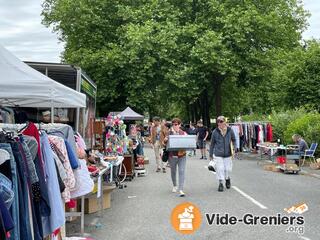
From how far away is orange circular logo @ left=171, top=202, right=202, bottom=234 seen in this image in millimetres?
8711

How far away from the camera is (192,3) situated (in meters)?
38.2

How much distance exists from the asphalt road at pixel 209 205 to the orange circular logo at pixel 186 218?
0.11 m

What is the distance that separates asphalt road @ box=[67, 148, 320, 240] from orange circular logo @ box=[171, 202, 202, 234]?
0.36 ft

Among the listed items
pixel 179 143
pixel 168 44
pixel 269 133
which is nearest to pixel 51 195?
pixel 179 143

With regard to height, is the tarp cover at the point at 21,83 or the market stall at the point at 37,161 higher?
the tarp cover at the point at 21,83

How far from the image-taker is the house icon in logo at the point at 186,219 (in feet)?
28.8

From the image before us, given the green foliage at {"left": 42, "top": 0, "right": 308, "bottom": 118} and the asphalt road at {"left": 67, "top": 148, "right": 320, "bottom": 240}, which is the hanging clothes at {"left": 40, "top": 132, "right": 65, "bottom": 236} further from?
the green foliage at {"left": 42, "top": 0, "right": 308, "bottom": 118}

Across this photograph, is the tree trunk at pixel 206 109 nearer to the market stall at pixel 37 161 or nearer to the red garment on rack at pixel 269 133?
the red garment on rack at pixel 269 133

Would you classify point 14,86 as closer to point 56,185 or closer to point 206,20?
point 56,185

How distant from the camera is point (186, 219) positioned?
31.9 ft

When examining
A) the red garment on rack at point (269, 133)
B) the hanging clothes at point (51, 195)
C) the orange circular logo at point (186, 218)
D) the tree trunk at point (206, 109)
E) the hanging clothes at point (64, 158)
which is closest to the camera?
the hanging clothes at point (51, 195)

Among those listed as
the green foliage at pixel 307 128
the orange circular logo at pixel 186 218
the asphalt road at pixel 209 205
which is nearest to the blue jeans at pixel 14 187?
the asphalt road at pixel 209 205

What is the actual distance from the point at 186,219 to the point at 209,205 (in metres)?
1.33

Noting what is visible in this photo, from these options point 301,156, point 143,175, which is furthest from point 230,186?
point 301,156
